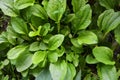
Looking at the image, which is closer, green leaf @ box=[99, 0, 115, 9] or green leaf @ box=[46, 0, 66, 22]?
green leaf @ box=[46, 0, 66, 22]

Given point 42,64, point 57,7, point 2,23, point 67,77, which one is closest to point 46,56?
point 42,64

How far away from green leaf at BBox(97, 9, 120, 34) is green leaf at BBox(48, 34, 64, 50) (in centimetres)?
28

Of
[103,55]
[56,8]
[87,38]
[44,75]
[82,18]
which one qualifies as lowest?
[44,75]

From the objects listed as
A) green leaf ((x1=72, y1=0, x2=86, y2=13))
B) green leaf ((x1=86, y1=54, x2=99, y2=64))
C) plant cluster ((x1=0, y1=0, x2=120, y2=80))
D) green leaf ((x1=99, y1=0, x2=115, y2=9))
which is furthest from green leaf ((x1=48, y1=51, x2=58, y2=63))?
green leaf ((x1=99, y1=0, x2=115, y2=9))

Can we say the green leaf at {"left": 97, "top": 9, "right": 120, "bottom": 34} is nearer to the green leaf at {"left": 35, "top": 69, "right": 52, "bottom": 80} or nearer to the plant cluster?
the plant cluster

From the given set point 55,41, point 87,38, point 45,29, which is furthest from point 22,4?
point 87,38

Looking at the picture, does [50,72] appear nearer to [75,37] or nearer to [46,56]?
[46,56]

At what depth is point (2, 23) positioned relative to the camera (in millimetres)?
2215

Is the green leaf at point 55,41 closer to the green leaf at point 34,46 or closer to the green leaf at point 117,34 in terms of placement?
the green leaf at point 34,46

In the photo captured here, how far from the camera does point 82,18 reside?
171 cm

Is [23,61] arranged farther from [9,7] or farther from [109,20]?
[109,20]

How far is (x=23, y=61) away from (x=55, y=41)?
27 centimetres

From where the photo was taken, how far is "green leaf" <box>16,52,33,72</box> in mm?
1777

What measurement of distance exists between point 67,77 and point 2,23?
0.84 metres
